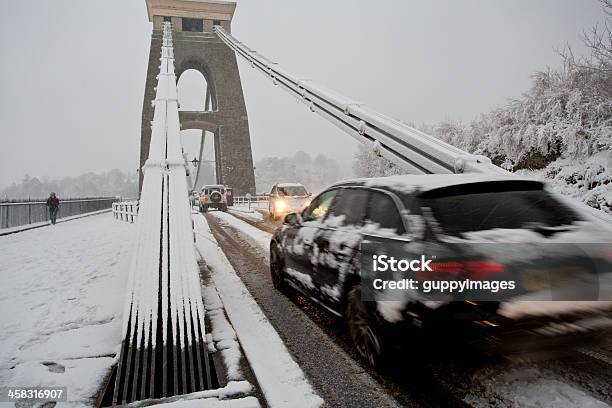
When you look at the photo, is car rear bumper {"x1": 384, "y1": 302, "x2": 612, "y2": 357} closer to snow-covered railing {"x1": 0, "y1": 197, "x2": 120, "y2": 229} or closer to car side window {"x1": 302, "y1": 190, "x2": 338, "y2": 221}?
car side window {"x1": 302, "y1": 190, "x2": 338, "y2": 221}

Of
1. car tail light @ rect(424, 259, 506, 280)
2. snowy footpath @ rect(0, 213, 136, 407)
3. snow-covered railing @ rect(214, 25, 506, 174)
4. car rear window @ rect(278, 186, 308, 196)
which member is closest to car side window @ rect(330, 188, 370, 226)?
car tail light @ rect(424, 259, 506, 280)

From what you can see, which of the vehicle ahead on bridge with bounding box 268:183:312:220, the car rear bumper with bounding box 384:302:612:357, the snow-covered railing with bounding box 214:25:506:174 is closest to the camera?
the car rear bumper with bounding box 384:302:612:357

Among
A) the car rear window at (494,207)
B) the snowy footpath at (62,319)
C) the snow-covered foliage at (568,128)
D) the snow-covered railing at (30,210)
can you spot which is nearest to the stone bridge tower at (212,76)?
the snow-covered railing at (30,210)

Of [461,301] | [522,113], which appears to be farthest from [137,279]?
[522,113]

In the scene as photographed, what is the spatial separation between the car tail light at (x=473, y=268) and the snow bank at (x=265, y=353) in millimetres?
1260

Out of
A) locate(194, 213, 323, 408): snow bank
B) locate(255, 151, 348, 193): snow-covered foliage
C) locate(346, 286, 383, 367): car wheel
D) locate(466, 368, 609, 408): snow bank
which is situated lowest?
locate(194, 213, 323, 408): snow bank

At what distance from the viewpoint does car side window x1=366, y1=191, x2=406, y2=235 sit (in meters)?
2.95

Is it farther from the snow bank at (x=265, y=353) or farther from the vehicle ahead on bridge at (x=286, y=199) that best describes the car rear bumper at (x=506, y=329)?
the vehicle ahead on bridge at (x=286, y=199)

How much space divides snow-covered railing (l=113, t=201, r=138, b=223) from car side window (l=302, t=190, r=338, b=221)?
39.6 ft

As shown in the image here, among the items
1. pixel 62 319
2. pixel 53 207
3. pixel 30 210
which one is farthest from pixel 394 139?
pixel 30 210

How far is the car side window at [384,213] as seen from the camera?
2.95m

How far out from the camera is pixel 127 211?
16.7m

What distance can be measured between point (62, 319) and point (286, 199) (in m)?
11.7

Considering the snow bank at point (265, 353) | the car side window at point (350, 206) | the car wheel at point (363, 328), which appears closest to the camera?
the snow bank at point (265, 353)
